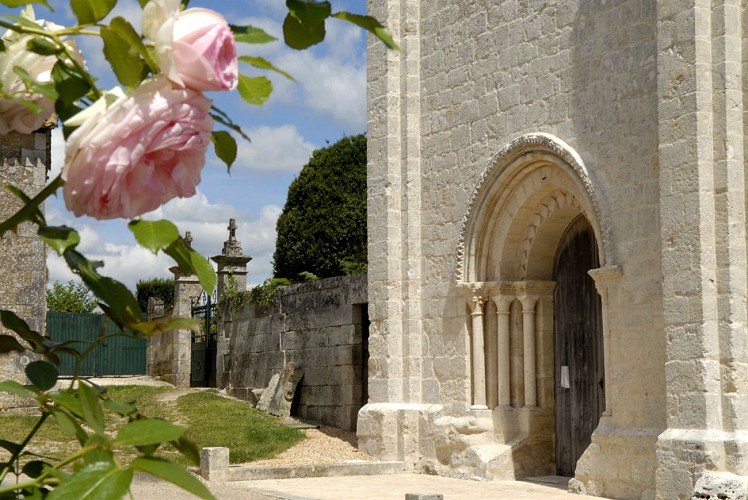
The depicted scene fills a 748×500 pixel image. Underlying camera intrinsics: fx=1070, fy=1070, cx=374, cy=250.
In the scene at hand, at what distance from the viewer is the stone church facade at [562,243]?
8773mm

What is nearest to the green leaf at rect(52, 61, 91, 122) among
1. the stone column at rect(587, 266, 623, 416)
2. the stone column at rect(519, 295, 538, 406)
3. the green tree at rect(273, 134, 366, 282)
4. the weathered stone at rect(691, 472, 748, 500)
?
the weathered stone at rect(691, 472, 748, 500)

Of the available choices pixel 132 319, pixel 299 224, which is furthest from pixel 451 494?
pixel 299 224

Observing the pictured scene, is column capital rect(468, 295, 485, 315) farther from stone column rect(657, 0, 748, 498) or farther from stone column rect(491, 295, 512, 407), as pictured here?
stone column rect(657, 0, 748, 498)

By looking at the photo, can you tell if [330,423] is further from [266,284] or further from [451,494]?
[451,494]

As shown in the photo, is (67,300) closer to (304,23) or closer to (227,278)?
(227,278)

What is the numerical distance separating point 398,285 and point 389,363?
0.93 m

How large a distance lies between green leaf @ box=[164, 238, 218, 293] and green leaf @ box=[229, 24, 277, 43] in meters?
0.22

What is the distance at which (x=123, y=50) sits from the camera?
0.98 m

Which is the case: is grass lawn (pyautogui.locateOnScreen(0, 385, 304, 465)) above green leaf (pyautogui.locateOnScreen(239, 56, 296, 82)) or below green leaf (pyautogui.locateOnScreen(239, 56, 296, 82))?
below

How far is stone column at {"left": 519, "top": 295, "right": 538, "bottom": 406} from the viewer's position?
38.0 feet

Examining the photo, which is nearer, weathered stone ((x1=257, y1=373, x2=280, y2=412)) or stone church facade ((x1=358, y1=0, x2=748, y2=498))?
stone church facade ((x1=358, y1=0, x2=748, y2=498))

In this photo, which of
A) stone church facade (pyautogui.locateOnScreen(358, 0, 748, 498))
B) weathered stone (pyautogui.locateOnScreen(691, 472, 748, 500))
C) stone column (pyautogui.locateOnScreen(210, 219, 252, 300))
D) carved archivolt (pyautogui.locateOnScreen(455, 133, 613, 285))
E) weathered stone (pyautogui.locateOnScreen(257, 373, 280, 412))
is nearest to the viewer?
weathered stone (pyautogui.locateOnScreen(691, 472, 748, 500))

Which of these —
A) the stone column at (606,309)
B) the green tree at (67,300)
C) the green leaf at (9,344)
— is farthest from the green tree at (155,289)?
the green leaf at (9,344)

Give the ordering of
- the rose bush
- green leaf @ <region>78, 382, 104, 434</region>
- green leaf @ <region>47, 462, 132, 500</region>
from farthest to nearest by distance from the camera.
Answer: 1. the rose bush
2. green leaf @ <region>78, 382, 104, 434</region>
3. green leaf @ <region>47, 462, 132, 500</region>
